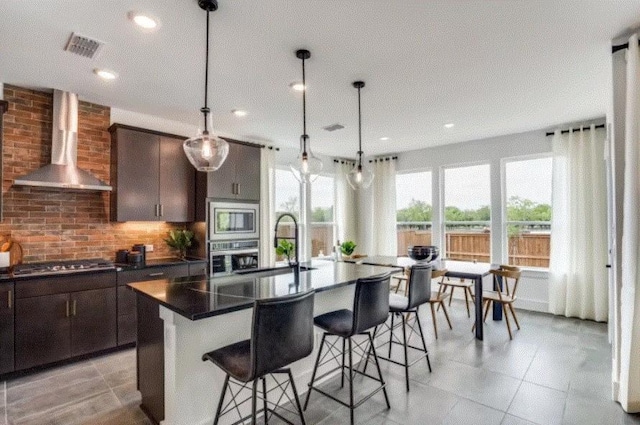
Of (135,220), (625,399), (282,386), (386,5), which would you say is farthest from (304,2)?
(625,399)

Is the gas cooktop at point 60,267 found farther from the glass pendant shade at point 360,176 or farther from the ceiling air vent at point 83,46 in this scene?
the glass pendant shade at point 360,176

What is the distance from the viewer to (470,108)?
158 inches

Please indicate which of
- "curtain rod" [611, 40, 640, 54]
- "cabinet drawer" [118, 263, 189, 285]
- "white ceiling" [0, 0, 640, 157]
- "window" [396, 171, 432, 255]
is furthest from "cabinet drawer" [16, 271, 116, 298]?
"window" [396, 171, 432, 255]

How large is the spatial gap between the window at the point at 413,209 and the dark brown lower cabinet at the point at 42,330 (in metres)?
5.37

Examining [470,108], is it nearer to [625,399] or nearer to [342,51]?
[342,51]

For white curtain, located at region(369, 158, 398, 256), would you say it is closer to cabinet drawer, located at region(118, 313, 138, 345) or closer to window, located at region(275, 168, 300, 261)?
window, located at region(275, 168, 300, 261)

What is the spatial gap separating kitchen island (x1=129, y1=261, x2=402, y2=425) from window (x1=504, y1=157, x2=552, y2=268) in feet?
13.1

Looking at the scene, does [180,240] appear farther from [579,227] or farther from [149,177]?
[579,227]

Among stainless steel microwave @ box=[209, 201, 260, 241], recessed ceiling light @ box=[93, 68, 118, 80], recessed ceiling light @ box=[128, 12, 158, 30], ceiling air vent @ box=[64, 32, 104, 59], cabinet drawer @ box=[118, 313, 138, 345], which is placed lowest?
cabinet drawer @ box=[118, 313, 138, 345]

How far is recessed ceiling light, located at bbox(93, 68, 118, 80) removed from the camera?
295cm

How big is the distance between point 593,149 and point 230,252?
16.7ft

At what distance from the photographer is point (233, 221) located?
4.59 m

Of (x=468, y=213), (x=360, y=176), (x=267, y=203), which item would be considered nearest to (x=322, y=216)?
(x=267, y=203)

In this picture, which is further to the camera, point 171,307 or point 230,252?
point 230,252
